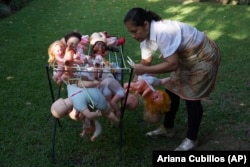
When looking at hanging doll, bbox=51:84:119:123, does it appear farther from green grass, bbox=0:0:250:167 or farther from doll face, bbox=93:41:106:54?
green grass, bbox=0:0:250:167

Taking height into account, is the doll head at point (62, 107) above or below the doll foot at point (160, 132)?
above

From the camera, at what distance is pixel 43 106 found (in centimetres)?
472

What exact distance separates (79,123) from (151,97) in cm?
106

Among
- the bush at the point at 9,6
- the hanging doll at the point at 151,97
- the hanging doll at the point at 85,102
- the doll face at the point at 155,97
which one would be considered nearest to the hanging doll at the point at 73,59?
the hanging doll at the point at 85,102

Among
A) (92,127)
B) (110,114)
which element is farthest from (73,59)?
(92,127)

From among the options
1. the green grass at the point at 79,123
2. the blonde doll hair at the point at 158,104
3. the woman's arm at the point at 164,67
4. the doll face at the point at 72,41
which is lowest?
the green grass at the point at 79,123

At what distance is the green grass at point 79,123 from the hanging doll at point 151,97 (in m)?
0.37

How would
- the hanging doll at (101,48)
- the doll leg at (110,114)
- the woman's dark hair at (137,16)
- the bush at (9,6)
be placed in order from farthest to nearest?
the bush at (9,6) < the hanging doll at (101,48) < the doll leg at (110,114) < the woman's dark hair at (137,16)

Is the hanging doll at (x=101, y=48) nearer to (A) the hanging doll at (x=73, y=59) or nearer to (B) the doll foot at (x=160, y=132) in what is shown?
(A) the hanging doll at (x=73, y=59)

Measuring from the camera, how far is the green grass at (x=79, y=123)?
3680 millimetres

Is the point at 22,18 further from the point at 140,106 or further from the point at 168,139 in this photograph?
the point at 168,139

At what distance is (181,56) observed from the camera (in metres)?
3.36

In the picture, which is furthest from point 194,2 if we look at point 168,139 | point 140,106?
point 168,139

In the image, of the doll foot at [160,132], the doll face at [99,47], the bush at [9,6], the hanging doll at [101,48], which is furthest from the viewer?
the bush at [9,6]
